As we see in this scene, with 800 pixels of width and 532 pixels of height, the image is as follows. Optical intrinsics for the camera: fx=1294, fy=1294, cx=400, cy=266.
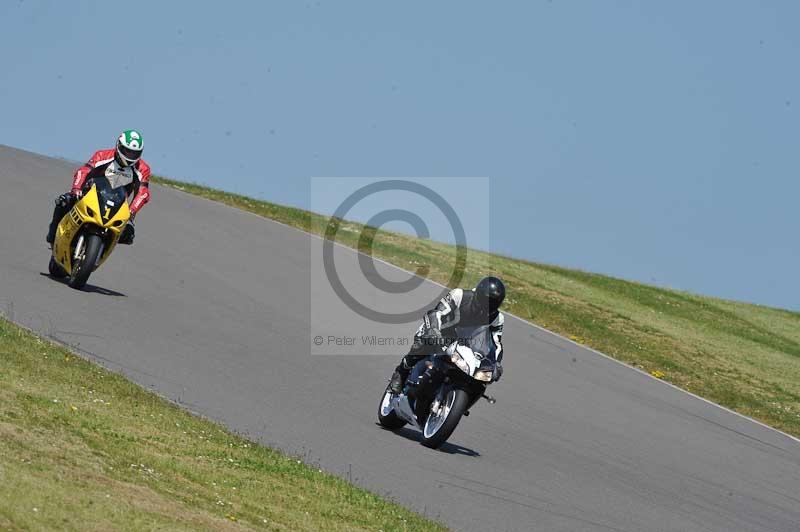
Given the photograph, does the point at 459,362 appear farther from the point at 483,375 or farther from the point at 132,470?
the point at 132,470

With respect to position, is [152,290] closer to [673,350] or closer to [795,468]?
[795,468]

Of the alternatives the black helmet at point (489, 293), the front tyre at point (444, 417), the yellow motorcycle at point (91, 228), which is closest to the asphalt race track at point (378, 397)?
the front tyre at point (444, 417)

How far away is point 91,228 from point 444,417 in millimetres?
6047

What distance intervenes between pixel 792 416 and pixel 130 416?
48.4 feet

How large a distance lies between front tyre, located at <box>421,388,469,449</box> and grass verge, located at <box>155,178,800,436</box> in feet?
31.9

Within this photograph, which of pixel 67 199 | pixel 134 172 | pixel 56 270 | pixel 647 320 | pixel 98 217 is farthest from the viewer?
pixel 647 320

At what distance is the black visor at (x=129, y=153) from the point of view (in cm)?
1695

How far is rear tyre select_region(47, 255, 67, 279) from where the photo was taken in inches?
690

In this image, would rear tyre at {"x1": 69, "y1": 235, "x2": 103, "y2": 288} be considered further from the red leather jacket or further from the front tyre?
the front tyre

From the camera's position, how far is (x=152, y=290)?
18.9 meters

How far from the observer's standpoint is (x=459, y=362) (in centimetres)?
1267

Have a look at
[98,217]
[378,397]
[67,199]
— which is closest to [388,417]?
[378,397]

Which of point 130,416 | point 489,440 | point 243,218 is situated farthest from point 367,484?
point 243,218

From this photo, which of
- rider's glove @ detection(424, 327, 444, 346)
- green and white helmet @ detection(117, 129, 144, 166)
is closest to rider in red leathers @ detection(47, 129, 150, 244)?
green and white helmet @ detection(117, 129, 144, 166)
